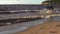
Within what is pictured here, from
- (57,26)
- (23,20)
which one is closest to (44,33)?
(57,26)

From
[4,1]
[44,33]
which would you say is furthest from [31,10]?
[44,33]

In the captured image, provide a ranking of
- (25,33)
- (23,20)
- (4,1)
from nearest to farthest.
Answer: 1. (25,33)
2. (23,20)
3. (4,1)

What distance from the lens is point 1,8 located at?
1.32 metres

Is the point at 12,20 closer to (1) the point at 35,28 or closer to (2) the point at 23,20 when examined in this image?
(2) the point at 23,20

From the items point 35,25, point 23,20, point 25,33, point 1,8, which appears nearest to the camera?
point 25,33

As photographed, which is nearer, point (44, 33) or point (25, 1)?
point (44, 33)

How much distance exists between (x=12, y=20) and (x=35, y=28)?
257 mm

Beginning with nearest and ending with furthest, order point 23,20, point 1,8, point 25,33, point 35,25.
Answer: point 25,33 < point 35,25 < point 23,20 < point 1,8

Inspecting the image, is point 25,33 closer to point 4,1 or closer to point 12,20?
point 12,20

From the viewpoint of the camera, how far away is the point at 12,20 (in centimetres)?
101

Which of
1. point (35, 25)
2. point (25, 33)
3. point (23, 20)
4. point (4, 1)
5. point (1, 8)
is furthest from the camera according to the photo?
point (4, 1)

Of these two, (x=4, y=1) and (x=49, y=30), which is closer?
(x=49, y=30)

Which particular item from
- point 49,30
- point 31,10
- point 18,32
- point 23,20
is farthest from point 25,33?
point 31,10

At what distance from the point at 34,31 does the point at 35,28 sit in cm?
5
